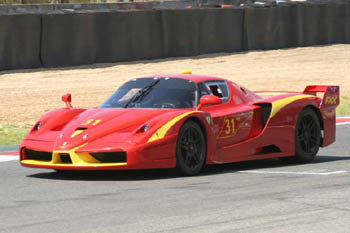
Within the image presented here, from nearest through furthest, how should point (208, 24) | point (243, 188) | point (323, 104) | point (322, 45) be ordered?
point (243, 188), point (323, 104), point (208, 24), point (322, 45)

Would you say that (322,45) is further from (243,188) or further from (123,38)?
(243,188)

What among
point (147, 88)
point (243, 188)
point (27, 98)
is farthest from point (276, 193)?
point (27, 98)

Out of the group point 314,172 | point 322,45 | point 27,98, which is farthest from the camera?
point 322,45

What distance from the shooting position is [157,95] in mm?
10961

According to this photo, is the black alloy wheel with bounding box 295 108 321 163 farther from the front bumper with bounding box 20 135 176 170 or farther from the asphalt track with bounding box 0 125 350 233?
the front bumper with bounding box 20 135 176 170

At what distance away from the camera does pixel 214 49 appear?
3016 centimetres

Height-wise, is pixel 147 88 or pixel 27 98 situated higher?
pixel 147 88

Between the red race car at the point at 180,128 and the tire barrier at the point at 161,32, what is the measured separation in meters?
13.2

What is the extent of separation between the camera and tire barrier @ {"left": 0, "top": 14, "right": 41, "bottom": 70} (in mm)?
24250

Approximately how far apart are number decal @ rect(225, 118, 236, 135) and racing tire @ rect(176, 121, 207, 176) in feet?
1.76

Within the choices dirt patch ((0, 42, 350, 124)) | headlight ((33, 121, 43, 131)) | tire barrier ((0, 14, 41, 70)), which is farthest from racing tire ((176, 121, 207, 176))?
tire barrier ((0, 14, 41, 70))

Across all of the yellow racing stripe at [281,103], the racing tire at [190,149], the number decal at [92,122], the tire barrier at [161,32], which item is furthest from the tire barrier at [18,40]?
the racing tire at [190,149]

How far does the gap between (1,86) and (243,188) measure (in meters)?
15.4

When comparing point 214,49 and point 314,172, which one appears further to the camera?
point 214,49
